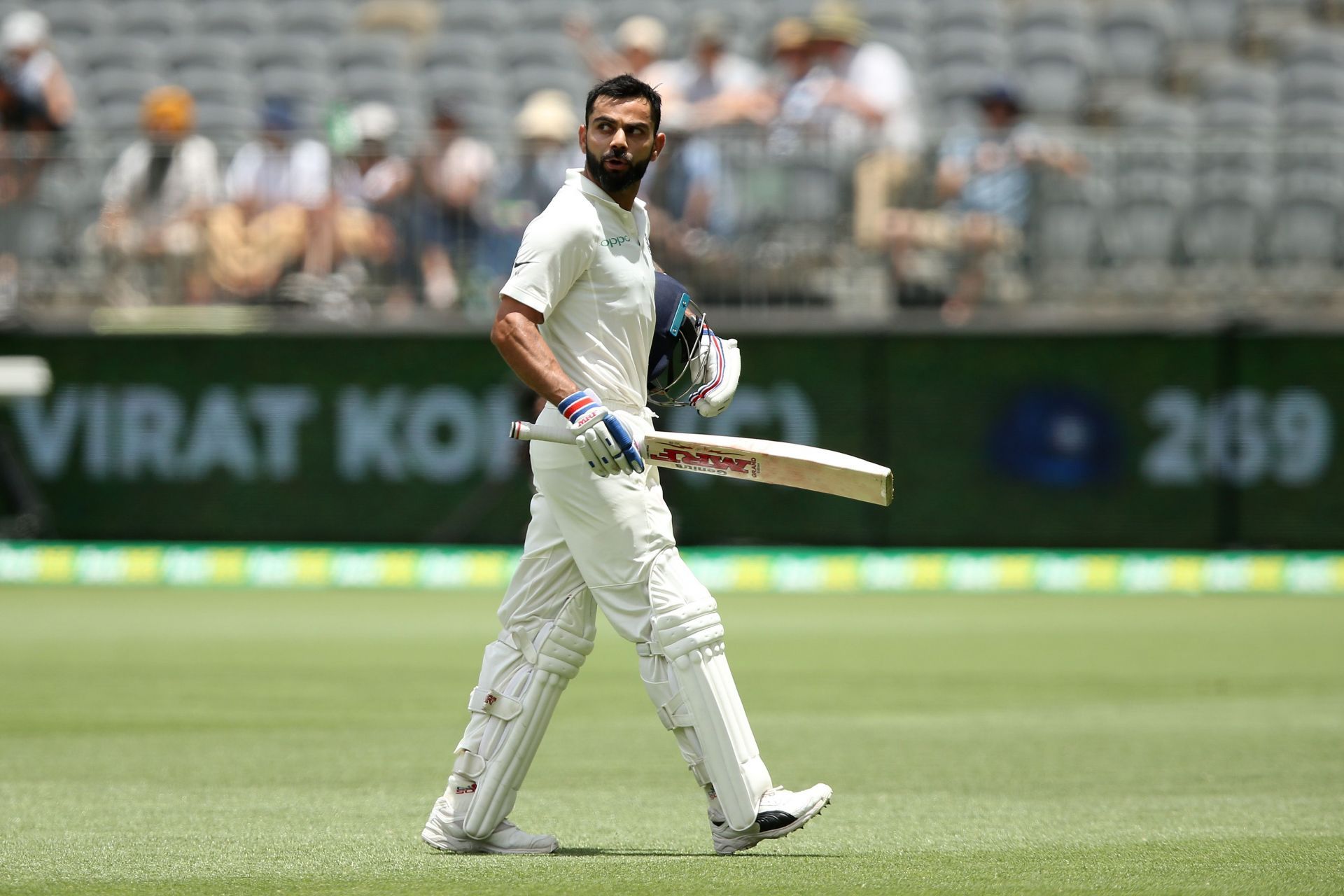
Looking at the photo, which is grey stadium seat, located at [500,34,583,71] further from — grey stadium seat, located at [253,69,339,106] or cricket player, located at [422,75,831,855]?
Answer: cricket player, located at [422,75,831,855]

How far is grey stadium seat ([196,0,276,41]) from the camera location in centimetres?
1914

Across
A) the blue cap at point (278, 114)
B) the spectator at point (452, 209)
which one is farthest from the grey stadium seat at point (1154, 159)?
the blue cap at point (278, 114)

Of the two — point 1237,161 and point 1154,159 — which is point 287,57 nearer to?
point 1154,159

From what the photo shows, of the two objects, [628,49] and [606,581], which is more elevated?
[628,49]

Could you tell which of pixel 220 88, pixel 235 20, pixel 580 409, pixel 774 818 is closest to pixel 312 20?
pixel 235 20

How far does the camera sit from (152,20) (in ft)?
63.2

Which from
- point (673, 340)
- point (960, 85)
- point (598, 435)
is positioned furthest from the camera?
point (960, 85)

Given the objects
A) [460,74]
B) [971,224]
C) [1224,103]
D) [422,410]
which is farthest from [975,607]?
[460,74]

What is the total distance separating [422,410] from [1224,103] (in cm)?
775

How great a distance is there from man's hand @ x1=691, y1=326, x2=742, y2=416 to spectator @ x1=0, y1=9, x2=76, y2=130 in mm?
10898

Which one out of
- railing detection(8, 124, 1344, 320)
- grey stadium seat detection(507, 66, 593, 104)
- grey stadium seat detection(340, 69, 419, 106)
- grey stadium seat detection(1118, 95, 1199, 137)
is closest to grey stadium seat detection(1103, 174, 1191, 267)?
railing detection(8, 124, 1344, 320)

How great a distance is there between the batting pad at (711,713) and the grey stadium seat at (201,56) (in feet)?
47.1

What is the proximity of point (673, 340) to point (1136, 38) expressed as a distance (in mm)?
13807

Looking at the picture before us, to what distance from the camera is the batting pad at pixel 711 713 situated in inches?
205
